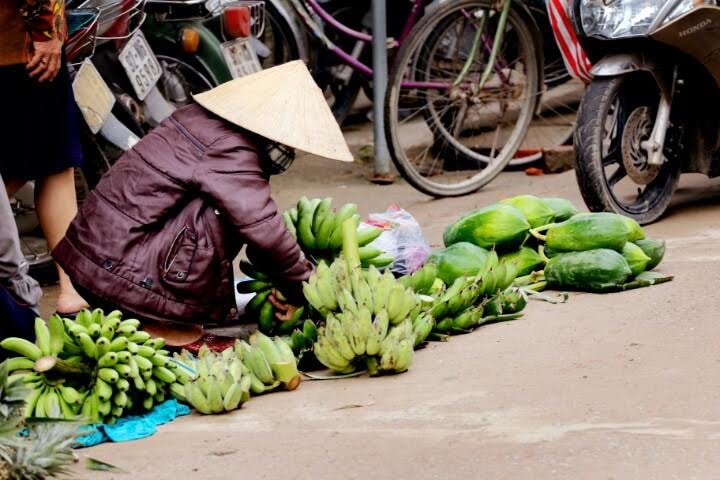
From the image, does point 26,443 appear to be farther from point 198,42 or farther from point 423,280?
point 198,42

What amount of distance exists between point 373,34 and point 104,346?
4.27 m

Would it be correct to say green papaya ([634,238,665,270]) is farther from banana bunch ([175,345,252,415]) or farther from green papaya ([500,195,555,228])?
banana bunch ([175,345,252,415])

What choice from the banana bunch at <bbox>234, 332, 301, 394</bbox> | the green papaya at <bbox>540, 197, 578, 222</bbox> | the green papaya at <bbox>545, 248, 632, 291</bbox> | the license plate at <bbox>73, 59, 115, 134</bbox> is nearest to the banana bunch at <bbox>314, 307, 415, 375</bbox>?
the banana bunch at <bbox>234, 332, 301, 394</bbox>

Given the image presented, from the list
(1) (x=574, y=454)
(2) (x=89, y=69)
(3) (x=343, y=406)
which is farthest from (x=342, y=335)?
(2) (x=89, y=69)

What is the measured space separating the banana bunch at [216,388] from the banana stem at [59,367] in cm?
32

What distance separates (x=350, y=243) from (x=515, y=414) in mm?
1031

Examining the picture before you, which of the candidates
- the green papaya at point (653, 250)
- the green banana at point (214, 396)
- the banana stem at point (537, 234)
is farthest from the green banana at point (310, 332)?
the green papaya at point (653, 250)

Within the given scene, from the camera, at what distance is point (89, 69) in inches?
224

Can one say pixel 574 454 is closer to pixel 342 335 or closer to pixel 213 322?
pixel 342 335

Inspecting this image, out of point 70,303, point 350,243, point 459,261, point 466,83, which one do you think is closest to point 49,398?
point 350,243

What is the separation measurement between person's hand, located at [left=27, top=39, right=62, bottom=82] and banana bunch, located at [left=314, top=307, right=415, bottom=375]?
1523 millimetres

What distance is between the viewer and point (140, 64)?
20.3 feet

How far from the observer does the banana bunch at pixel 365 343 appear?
4148mm

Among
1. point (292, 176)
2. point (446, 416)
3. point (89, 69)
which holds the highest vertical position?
point (89, 69)
